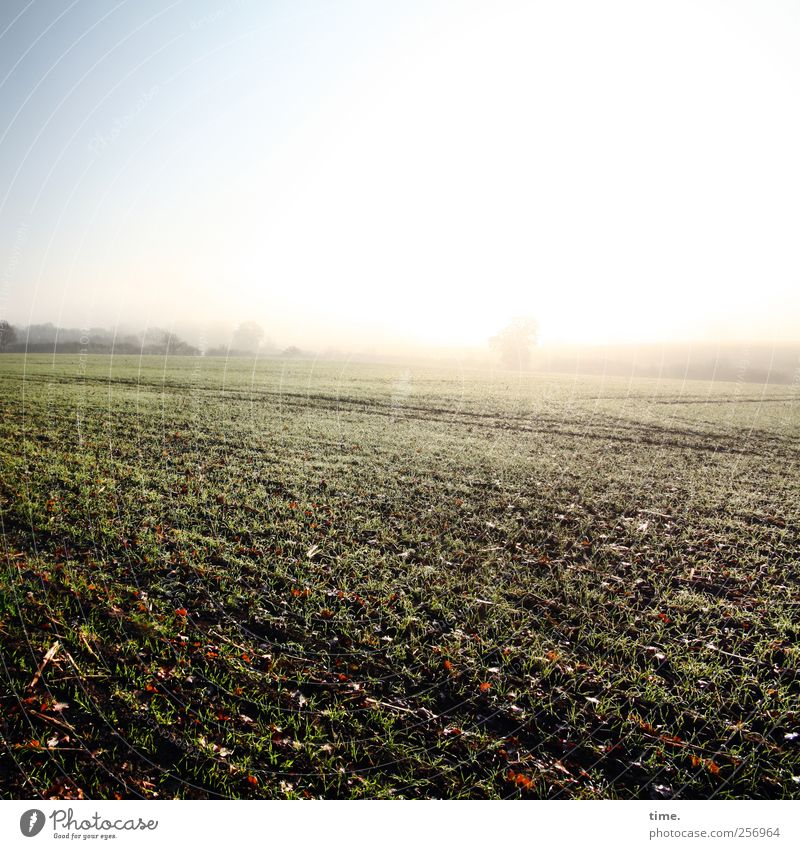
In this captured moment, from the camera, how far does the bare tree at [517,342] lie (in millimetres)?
10703

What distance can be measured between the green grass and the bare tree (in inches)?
99.6

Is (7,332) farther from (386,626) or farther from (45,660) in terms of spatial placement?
(386,626)

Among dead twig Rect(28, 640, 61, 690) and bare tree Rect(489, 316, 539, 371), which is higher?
bare tree Rect(489, 316, 539, 371)

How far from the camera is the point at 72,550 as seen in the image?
5379 mm

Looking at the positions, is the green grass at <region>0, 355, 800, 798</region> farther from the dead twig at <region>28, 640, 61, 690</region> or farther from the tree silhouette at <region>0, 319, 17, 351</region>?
the tree silhouette at <region>0, 319, 17, 351</region>

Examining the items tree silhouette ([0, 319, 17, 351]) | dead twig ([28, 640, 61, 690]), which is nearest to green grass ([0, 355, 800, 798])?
dead twig ([28, 640, 61, 690])

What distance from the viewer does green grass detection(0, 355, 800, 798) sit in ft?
10.5

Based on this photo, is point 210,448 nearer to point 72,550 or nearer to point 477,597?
point 72,550
